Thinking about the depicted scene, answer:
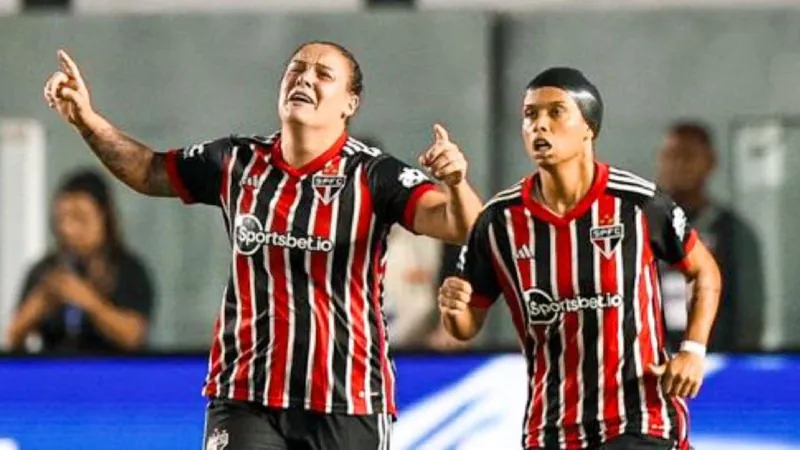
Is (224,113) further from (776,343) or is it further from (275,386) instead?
(275,386)

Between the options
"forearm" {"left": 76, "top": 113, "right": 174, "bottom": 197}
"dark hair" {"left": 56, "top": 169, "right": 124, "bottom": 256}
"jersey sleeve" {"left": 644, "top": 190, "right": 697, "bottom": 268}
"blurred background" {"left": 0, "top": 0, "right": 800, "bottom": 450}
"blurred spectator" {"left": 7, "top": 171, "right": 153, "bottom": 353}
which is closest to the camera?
"jersey sleeve" {"left": 644, "top": 190, "right": 697, "bottom": 268}

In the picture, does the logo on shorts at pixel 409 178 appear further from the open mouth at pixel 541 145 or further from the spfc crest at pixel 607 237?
the spfc crest at pixel 607 237

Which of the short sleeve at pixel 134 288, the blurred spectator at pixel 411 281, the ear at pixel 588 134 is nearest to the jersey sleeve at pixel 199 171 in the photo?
the ear at pixel 588 134

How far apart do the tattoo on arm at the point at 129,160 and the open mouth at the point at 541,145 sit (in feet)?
3.08

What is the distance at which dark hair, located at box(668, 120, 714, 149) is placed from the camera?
1001cm

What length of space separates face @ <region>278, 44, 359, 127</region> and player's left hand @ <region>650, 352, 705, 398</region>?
39.3 inches

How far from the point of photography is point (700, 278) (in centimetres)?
730

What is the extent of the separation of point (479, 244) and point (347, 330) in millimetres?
404

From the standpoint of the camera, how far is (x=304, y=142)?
727 cm

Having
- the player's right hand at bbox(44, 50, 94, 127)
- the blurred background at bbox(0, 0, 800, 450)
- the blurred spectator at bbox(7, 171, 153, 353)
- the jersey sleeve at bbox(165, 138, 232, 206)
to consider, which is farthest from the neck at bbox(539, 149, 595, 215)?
the blurred spectator at bbox(7, 171, 153, 353)

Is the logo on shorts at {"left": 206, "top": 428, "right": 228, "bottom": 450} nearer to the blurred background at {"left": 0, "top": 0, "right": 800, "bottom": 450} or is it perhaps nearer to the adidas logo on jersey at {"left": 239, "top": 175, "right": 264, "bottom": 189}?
the adidas logo on jersey at {"left": 239, "top": 175, "right": 264, "bottom": 189}

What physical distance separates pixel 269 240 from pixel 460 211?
48 cm

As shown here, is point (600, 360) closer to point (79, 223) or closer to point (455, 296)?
point (455, 296)

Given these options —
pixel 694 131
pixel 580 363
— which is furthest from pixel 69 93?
pixel 694 131
